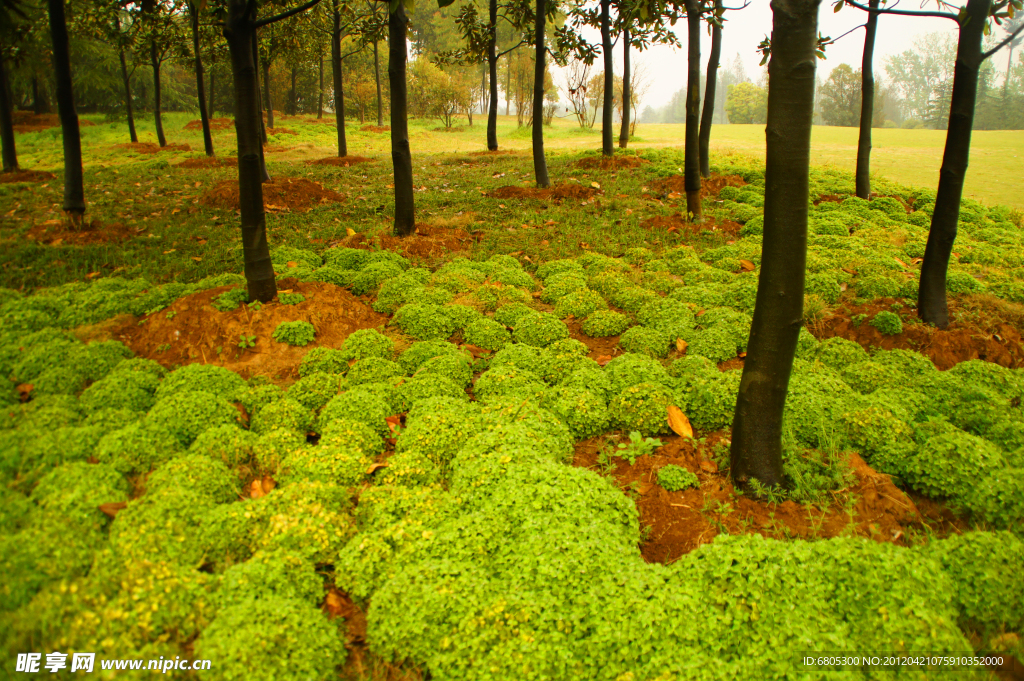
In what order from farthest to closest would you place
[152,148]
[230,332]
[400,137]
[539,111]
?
[152,148] < [539,111] < [400,137] < [230,332]

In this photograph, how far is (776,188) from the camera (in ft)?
10.6

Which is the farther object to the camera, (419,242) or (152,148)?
(152,148)

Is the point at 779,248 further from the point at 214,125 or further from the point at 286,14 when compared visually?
the point at 214,125

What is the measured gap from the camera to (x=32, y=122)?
26.8 m

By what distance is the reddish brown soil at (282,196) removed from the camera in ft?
34.9

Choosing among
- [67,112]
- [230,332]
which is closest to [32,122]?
[67,112]

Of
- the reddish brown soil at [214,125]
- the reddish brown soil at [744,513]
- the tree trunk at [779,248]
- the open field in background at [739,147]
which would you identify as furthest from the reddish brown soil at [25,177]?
the reddish brown soil at [214,125]

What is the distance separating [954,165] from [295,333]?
7408 millimetres

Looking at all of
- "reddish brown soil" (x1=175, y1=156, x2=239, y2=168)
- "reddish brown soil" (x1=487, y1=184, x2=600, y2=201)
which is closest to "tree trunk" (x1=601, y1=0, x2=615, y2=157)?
"reddish brown soil" (x1=487, y1=184, x2=600, y2=201)

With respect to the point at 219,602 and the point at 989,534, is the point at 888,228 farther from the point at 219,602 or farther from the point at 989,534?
the point at 219,602

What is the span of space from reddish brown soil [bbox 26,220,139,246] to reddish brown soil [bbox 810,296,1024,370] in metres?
10.4

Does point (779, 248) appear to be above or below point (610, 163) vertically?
below

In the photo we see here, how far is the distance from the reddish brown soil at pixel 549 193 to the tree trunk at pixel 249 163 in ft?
22.1

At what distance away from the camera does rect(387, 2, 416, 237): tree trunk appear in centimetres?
850
